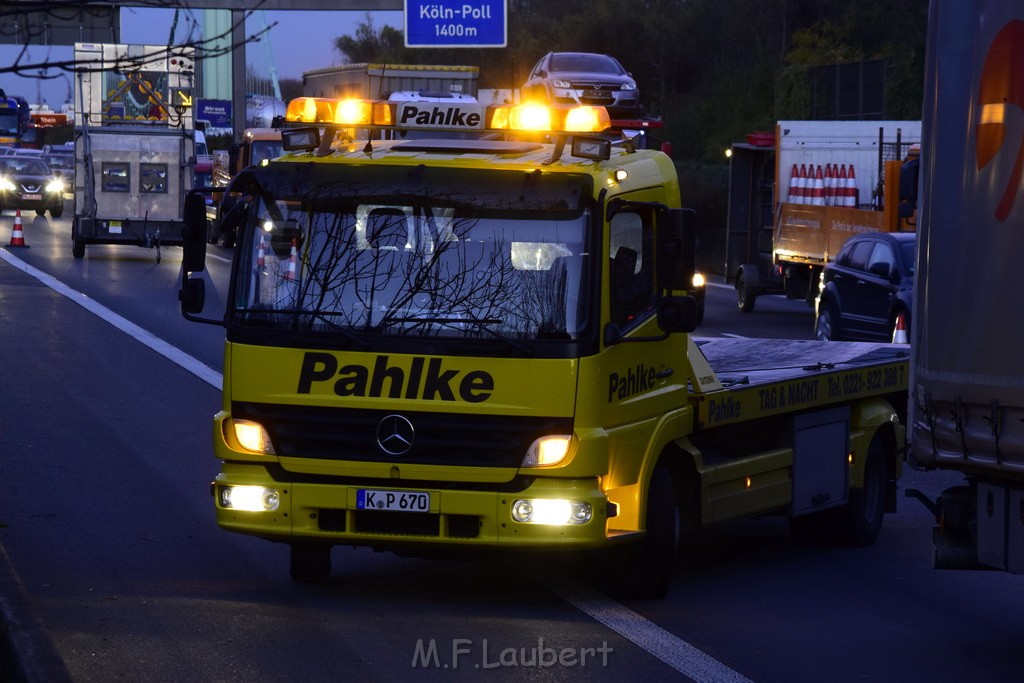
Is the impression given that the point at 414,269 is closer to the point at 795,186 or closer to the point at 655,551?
the point at 655,551

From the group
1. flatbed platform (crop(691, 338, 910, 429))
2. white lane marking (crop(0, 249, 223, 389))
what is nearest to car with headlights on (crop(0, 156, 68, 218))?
white lane marking (crop(0, 249, 223, 389))

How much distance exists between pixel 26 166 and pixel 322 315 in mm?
45496

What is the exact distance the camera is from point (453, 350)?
309 inches

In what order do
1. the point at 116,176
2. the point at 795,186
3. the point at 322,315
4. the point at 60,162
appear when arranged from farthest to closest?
the point at 60,162
the point at 116,176
the point at 795,186
the point at 322,315

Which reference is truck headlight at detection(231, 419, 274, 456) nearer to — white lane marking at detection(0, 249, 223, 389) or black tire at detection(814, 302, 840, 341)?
white lane marking at detection(0, 249, 223, 389)

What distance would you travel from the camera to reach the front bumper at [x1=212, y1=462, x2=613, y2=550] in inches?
308

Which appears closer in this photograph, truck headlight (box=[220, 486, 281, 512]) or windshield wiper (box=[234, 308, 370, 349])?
windshield wiper (box=[234, 308, 370, 349])

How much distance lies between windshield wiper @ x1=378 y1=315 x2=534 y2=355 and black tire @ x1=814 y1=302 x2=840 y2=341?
13.4 m

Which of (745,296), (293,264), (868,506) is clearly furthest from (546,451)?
(745,296)

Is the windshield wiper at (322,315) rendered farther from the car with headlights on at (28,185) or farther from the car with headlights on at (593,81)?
the car with headlights on at (28,185)

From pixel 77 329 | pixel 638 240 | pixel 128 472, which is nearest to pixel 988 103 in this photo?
pixel 638 240

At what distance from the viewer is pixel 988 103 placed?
6.85m

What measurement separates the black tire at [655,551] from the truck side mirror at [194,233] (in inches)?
93.3

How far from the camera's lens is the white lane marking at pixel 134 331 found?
17750 millimetres
